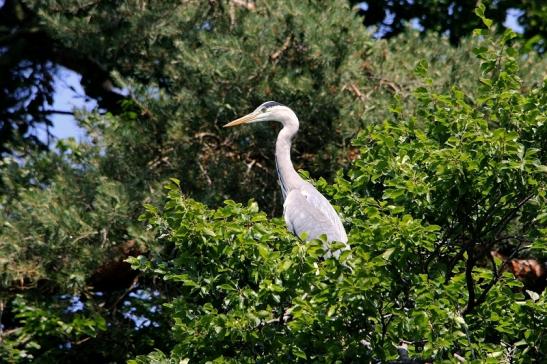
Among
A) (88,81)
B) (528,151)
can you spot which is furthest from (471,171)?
(88,81)

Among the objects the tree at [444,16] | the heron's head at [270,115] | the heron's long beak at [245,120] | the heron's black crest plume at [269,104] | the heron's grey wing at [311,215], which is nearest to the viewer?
the heron's grey wing at [311,215]

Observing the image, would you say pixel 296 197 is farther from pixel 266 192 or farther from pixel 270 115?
pixel 266 192

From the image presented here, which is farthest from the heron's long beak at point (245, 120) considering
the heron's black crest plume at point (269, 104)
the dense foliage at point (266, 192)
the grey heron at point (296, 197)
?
the dense foliage at point (266, 192)

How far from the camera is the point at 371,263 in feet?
15.3

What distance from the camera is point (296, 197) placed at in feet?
23.9

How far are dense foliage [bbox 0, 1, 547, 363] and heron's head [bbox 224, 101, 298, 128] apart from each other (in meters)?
0.38

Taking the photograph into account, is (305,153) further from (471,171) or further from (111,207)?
(471,171)

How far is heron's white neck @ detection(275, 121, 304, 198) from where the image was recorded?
24.8 feet

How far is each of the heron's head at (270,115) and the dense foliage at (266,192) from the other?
383mm

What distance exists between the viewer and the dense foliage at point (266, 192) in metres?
4.91

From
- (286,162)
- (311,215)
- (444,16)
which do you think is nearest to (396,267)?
(311,215)

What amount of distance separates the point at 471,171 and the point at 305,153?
3.93 m

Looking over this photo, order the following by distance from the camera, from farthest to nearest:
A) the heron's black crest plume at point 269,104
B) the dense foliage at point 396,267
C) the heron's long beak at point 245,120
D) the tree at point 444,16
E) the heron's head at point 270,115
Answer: the tree at point 444,16, the heron's long beak at point 245,120, the heron's black crest plume at point 269,104, the heron's head at point 270,115, the dense foliage at point 396,267

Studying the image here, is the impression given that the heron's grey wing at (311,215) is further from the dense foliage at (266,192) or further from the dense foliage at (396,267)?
the dense foliage at (396,267)
